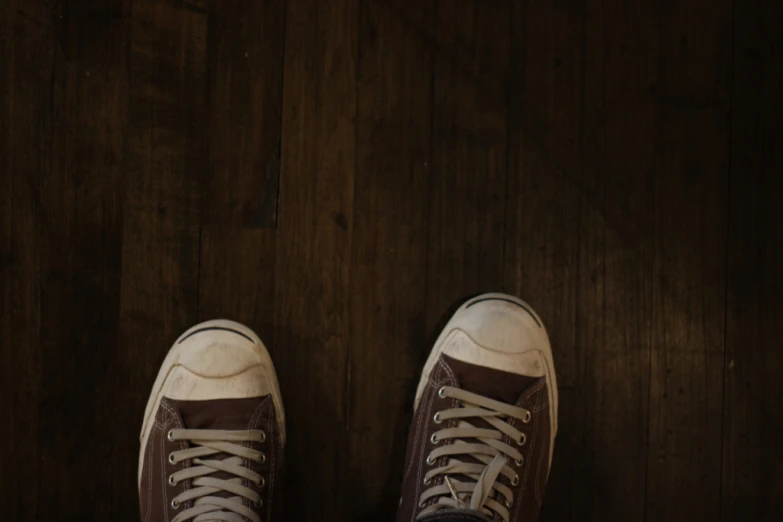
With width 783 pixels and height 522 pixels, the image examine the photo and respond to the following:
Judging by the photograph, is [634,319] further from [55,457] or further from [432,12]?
[55,457]

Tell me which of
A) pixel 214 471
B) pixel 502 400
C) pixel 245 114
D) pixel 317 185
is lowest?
pixel 214 471

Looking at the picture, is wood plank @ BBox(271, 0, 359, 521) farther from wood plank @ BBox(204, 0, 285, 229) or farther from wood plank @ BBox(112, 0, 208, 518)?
wood plank @ BBox(112, 0, 208, 518)

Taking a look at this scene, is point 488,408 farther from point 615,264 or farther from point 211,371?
point 211,371

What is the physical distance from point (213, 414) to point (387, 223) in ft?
1.29

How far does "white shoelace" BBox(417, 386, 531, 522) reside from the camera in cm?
96

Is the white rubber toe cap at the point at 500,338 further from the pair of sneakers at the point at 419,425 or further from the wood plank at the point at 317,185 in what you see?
the wood plank at the point at 317,185

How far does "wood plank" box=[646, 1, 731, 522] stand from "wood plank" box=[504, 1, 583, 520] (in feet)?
0.47

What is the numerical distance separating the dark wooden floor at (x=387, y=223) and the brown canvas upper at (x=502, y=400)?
0.04 metres

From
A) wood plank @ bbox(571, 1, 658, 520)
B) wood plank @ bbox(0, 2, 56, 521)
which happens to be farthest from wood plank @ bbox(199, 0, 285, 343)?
wood plank @ bbox(571, 1, 658, 520)

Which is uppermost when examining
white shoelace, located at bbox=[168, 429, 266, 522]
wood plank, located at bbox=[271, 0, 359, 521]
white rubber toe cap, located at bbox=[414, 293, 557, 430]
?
wood plank, located at bbox=[271, 0, 359, 521]

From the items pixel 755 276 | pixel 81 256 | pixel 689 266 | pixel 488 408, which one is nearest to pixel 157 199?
pixel 81 256

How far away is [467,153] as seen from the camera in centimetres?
103

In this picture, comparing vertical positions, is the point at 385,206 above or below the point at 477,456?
above

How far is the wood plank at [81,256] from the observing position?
1.00 meters
